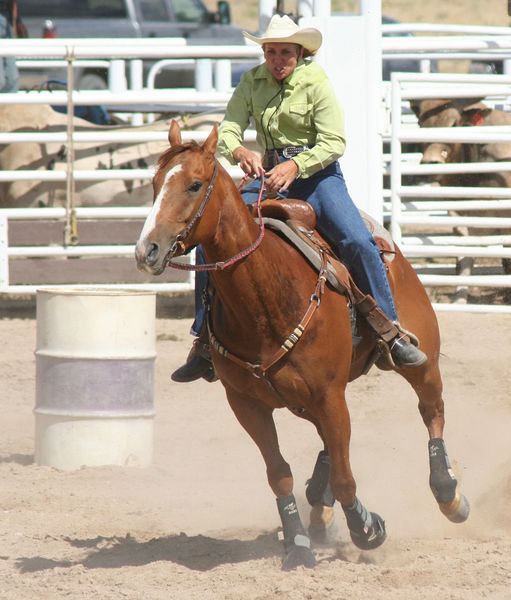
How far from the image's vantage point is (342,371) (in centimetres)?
519

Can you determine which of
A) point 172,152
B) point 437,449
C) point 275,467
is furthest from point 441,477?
point 172,152

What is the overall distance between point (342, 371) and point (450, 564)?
963 mm

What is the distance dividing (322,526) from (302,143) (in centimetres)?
191

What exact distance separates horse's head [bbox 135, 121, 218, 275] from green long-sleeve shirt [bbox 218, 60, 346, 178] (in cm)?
65

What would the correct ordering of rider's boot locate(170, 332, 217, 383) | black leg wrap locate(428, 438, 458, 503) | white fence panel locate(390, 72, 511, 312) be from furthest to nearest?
white fence panel locate(390, 72, 511, 312), black leg wrap locate(428, 438, 458, 503), rider's boot locate(170, 332, 217, 383)

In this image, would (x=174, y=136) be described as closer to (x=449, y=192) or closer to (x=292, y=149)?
(x=292, y=149)

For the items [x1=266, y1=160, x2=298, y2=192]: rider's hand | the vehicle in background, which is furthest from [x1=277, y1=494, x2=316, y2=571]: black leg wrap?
the vehicle in background

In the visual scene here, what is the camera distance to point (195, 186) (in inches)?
178

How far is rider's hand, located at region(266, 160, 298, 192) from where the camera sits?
5.08m

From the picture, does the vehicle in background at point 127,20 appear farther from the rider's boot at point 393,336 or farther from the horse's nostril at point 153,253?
the horse's nostril at point 153,253

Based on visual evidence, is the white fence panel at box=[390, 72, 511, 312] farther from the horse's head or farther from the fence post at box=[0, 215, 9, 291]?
the horse's head

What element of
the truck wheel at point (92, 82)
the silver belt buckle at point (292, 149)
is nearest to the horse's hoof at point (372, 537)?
the silver belt buckle at point (292, 149)

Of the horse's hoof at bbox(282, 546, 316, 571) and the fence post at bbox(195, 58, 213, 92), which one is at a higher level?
the fence post at bbox(195, 58, 213, 92)

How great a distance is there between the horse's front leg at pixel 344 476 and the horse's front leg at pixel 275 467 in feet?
0.74
